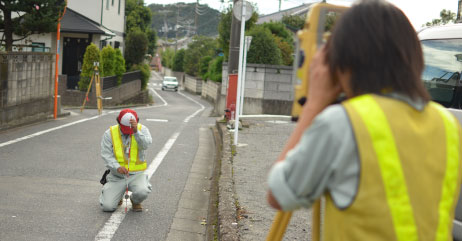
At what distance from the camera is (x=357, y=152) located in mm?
1839

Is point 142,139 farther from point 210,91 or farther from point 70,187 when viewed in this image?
point 210,91

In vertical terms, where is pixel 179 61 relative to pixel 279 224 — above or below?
above

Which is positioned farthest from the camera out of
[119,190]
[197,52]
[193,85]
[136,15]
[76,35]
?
[197,52]

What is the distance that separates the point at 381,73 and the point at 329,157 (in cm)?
35

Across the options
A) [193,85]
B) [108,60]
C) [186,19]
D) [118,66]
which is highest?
[186,19]

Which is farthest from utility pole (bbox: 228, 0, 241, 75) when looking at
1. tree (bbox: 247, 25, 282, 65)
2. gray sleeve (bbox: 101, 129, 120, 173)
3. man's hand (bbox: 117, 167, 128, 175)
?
man's hand (bbox: 117, 167, 128, 175)

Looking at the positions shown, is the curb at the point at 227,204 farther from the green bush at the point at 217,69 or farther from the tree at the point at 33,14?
the green bush at the point at 217,69

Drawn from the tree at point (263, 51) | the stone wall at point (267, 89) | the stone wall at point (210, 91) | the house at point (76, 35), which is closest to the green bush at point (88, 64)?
the house at point (76, 35)

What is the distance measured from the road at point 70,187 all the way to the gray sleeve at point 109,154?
59 centimetres

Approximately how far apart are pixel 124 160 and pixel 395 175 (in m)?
5.75

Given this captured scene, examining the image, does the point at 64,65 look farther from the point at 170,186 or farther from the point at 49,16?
the point at 170,186

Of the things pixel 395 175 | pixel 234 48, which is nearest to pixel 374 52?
pixel 395 175

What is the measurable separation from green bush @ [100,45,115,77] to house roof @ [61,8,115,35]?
0.99 m

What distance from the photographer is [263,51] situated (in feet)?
75.1
